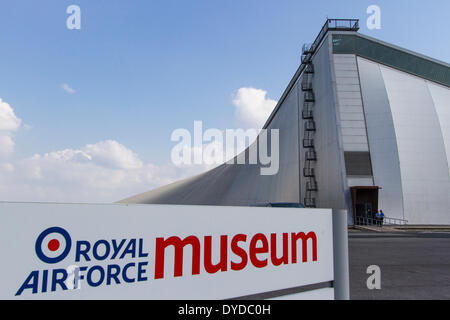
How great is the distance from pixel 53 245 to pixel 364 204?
2873cm

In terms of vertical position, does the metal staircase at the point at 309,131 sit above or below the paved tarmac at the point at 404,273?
above

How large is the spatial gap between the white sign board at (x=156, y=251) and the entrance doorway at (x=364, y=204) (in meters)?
25.6

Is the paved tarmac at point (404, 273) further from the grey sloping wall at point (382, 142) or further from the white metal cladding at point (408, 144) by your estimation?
the white metal cladding at point (408, 144)

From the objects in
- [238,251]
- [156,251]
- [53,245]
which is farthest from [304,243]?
[53,245]

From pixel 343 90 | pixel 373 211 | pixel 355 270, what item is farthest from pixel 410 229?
pixel 355 270

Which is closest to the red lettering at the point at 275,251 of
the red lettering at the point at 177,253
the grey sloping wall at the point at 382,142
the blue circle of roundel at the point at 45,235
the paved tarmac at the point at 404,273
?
the red lettering at the point at 177,253

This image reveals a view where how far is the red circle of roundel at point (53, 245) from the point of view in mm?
2393

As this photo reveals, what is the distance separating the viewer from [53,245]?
241 cm

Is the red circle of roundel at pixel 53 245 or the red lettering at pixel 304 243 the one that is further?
the red lettering at pixel 304 243

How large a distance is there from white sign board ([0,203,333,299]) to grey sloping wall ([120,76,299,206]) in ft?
113

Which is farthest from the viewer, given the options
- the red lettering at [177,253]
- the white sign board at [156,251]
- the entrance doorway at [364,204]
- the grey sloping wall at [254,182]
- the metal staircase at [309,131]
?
the grey sloping wall at [254,182]

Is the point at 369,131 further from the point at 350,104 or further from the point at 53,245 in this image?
the point at 53,245
